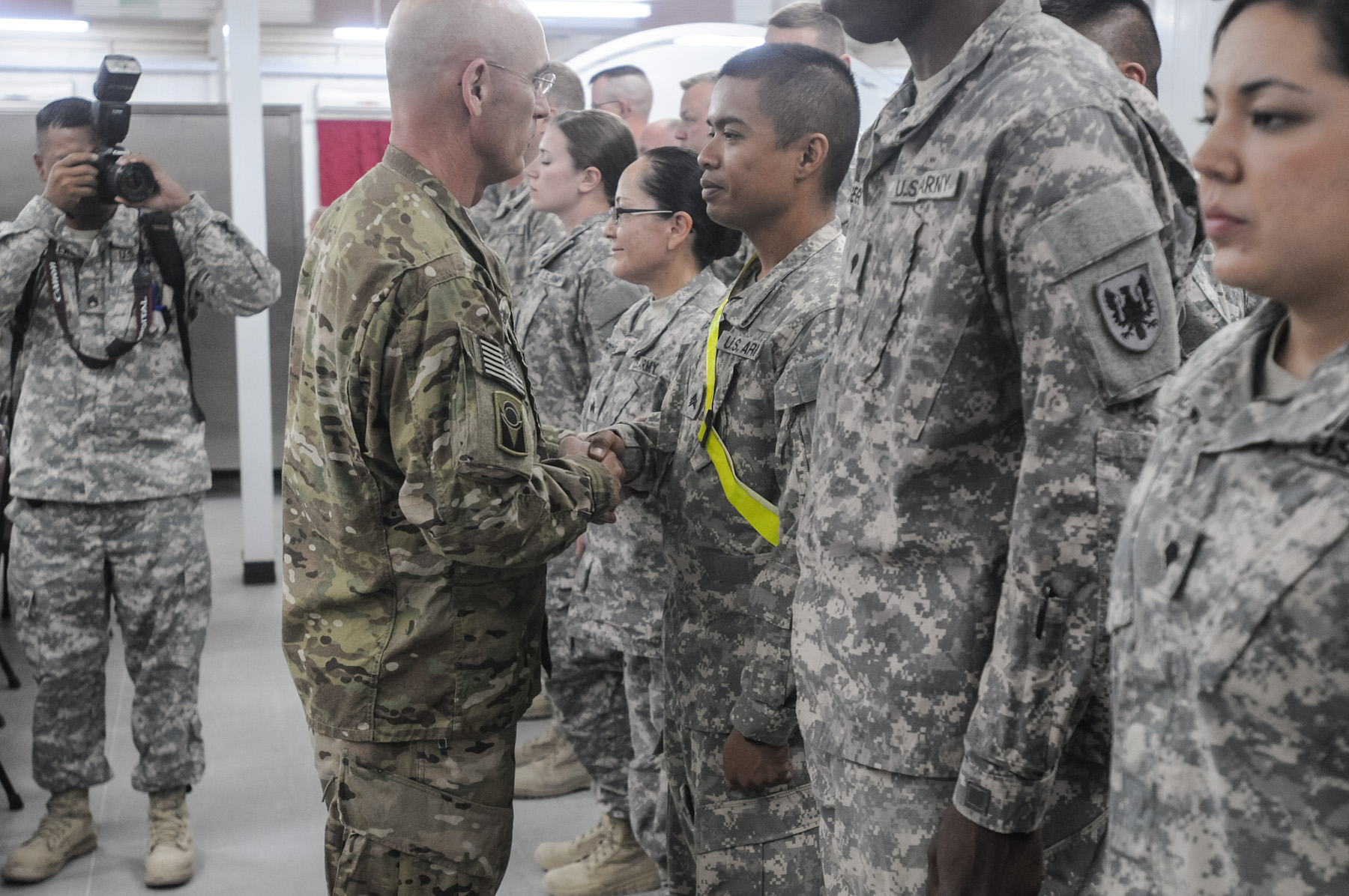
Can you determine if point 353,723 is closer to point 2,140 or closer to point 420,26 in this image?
point 420,26

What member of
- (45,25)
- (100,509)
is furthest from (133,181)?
(45,25)

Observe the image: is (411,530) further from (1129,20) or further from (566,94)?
(566,94)

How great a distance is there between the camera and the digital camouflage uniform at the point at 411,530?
5.04 ft

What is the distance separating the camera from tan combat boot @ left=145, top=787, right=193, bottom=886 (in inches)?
109

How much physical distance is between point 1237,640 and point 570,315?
8.63 ft

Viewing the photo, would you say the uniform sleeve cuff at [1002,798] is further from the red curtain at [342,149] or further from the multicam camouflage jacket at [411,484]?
the red curtain at [342,149]

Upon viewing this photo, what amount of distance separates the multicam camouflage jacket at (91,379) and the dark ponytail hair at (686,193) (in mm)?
1165

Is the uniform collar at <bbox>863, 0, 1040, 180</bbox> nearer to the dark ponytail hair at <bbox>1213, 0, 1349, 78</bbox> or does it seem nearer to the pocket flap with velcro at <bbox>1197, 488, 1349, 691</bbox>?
the dark ponytail hair at <bbox>1213, 0, 1349, 78</bbox>

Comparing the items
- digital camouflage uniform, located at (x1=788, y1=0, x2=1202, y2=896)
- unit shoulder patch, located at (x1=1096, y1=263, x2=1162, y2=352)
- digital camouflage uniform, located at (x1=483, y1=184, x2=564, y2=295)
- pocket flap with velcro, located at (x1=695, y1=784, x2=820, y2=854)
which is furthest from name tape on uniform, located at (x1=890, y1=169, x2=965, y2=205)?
digital camouflage uniform, located at (x1=483, y1=184, x2=564, y2=295)

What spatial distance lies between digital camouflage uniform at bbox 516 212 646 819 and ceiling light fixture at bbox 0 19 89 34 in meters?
8.53

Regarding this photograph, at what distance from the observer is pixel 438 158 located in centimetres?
172

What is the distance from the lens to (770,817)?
1871 millimetres

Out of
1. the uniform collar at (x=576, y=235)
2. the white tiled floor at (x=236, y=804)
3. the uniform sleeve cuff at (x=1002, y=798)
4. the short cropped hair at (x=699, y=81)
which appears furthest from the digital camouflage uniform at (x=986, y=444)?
the short cropped hair at (x=699, y=81)

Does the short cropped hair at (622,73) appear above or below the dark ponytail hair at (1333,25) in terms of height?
above
